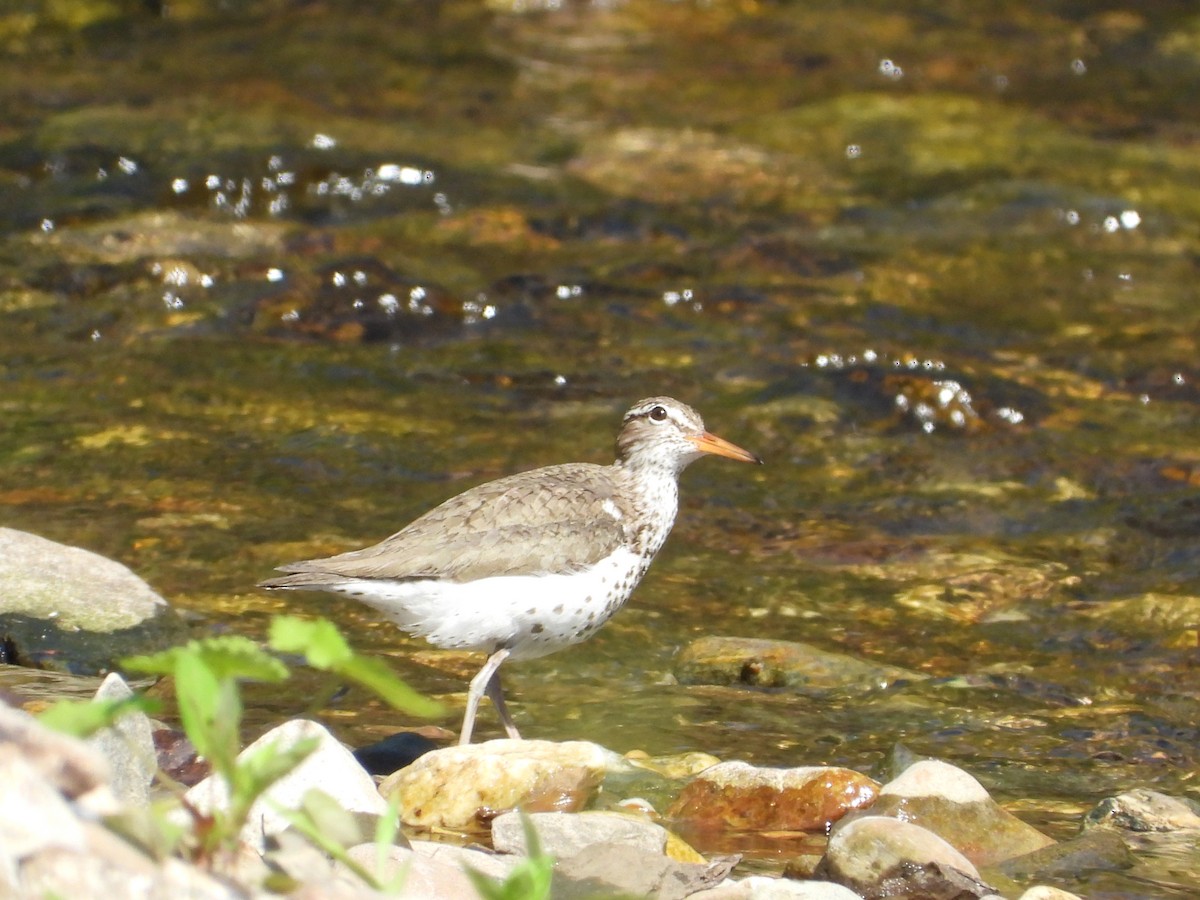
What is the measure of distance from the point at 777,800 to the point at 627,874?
3.80ft

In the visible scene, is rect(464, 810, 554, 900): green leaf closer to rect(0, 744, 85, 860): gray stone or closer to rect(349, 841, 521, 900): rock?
rect(349, 841, 521, 900): rock

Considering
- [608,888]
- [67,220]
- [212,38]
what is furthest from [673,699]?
[212,38]

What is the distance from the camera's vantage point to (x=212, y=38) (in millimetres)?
19000

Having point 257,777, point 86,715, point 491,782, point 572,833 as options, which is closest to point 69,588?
point 491,782

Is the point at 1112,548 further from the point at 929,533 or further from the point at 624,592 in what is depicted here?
the point at 624,592

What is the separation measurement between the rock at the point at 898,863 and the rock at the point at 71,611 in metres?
3.35

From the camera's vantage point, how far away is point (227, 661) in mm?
3816

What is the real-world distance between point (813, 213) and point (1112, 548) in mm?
6285

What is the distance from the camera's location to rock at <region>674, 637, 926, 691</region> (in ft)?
25.1

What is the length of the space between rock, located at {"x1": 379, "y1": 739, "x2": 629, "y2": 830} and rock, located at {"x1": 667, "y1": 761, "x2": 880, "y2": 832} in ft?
1.45

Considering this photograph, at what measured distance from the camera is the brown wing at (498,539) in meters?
6.40

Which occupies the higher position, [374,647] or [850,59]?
[850,59]

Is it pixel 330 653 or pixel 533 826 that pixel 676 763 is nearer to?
pixel 533 826

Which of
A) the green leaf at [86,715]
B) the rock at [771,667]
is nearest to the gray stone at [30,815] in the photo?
the green leaf at [86,715]
